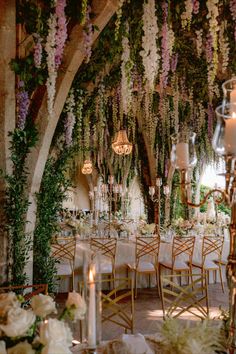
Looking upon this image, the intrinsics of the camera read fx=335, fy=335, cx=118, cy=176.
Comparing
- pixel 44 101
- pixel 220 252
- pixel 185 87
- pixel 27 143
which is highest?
pixel 185 87

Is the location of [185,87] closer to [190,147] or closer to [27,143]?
[27,143]

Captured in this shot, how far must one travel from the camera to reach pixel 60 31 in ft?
10.4

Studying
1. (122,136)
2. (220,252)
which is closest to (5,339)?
(220,252)

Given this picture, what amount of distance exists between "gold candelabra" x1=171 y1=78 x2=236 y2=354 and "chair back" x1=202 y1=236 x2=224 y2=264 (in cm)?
397

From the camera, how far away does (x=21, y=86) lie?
10.7ft

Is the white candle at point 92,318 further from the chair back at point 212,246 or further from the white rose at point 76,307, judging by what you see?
the chair back at point 212,246

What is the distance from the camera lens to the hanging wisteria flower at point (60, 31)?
3.07 m

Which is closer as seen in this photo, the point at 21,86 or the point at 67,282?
the point at 21,86

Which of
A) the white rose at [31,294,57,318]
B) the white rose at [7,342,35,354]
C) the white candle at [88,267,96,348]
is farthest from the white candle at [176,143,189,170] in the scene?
the white rose at [7,342,35,354]

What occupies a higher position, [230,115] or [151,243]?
[230,115]

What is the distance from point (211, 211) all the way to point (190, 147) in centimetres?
763

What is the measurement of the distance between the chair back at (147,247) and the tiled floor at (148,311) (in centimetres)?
51

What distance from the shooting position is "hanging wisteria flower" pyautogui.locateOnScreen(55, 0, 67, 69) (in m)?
3.07

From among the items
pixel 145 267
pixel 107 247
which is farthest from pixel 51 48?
pixel 145 267
